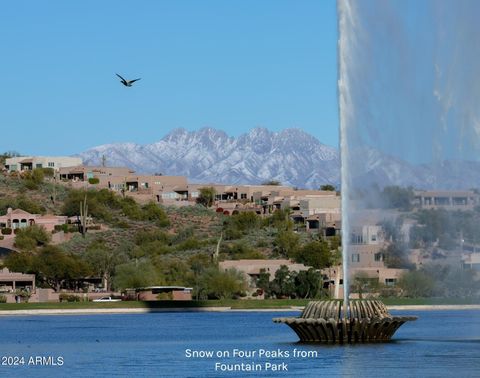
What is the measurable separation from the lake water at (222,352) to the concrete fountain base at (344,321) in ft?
1.90

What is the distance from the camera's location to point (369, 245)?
205 feet

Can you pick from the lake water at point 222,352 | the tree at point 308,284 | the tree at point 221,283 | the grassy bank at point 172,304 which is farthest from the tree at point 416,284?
the tree at point 221,283

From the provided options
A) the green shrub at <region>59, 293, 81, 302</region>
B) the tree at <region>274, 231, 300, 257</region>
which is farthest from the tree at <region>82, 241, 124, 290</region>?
the tree at <region>274, 231, 300, 257</region>

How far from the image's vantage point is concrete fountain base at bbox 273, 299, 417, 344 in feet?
165

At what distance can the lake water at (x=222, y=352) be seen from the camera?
44031mm

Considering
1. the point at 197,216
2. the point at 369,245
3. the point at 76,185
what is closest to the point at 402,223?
the point at 369,245

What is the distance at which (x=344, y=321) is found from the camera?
5041 centimetres

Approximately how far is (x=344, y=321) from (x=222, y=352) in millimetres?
4784

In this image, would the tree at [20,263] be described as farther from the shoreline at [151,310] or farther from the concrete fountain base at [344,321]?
the concrete fountain base at [344,321]

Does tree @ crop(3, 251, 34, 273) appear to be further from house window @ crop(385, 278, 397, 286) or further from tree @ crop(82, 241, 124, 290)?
house window @ crop(385, 278, 397, 286)

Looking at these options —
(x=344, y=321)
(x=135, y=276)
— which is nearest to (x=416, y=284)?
(x=135, y=276)

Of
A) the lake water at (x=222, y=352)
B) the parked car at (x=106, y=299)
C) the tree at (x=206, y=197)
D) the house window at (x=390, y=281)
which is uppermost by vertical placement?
the tree at (x=206, y=197)

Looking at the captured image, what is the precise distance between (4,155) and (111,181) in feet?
89.7

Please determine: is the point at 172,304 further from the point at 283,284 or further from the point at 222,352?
the point at 222,352
